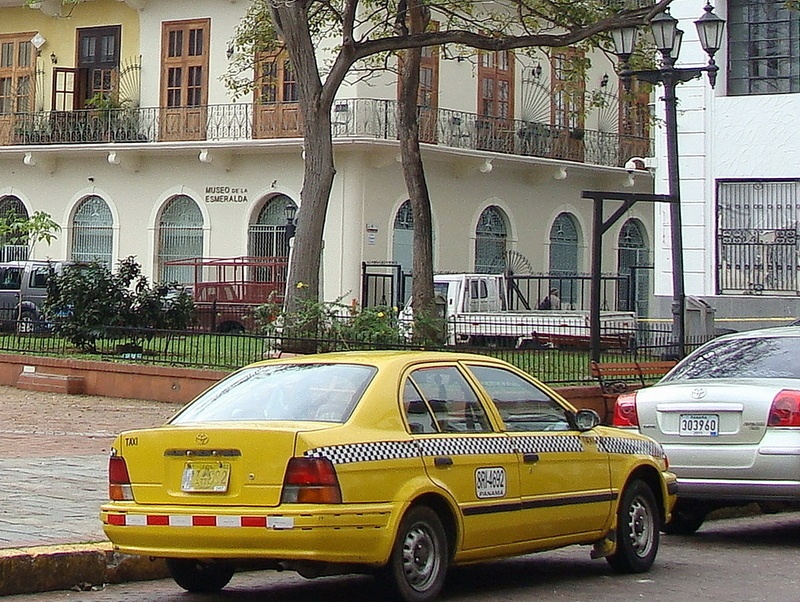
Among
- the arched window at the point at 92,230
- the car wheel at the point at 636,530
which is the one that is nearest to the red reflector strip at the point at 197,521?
the car wheel at the point at 636,530

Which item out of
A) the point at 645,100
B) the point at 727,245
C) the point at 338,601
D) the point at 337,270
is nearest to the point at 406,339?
the point at 727,245

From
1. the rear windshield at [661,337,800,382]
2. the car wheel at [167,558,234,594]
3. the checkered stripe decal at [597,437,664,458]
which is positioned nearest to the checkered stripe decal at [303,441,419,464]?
the car wheel at [167,558,234,594]

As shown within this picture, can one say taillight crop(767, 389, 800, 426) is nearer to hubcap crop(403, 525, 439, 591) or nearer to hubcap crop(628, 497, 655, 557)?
hubcap crop(628, 497, 655, 557)

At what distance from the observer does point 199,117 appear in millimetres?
38781

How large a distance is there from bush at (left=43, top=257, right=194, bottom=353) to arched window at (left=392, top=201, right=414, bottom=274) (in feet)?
44.5

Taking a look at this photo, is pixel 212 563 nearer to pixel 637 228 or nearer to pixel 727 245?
pixel 727 245

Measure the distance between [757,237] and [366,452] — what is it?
20452 millimetres

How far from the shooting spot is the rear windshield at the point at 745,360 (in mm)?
11781

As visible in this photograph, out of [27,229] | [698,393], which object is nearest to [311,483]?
[698,393]

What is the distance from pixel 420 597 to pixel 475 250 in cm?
3183

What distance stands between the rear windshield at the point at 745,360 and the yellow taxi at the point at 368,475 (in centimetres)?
234

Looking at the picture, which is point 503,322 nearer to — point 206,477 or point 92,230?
point 92,230

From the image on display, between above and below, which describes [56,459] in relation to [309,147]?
below

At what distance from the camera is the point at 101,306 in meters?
23.8
